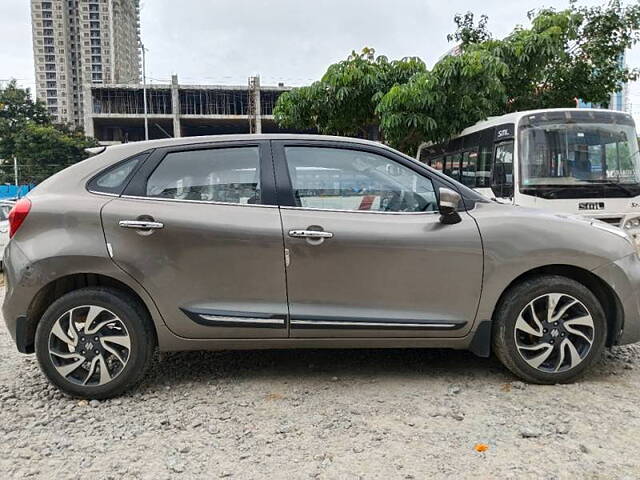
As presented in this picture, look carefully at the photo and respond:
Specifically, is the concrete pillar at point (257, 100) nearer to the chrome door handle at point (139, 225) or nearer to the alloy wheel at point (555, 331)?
the chrome door handle at point (139, 225)

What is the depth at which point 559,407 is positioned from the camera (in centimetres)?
311

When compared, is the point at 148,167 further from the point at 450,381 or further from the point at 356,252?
the point at 450,381

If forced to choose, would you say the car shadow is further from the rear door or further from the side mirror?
the side mirror

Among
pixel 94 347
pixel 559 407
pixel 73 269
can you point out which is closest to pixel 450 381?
pixel 559 407

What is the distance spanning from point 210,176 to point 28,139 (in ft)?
155

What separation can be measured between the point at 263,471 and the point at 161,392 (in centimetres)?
120

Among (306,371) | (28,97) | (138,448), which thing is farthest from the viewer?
(28,97)

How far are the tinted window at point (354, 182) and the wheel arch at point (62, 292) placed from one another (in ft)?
3.85

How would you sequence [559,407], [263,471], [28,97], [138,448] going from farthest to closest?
[28,97]
[559,407]
[138,448]
[263,471]

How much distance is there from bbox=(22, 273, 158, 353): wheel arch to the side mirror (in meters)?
1.89

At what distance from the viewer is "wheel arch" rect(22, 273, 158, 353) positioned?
3236mm

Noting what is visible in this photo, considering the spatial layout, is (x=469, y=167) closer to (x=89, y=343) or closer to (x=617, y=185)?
(x=617, y=185)

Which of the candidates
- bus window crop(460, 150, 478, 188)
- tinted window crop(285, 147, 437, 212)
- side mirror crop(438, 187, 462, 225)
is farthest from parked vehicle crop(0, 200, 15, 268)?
bus window crop(460, 150, 478, 188)

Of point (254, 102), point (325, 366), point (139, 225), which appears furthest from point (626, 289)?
point (254, 102)
